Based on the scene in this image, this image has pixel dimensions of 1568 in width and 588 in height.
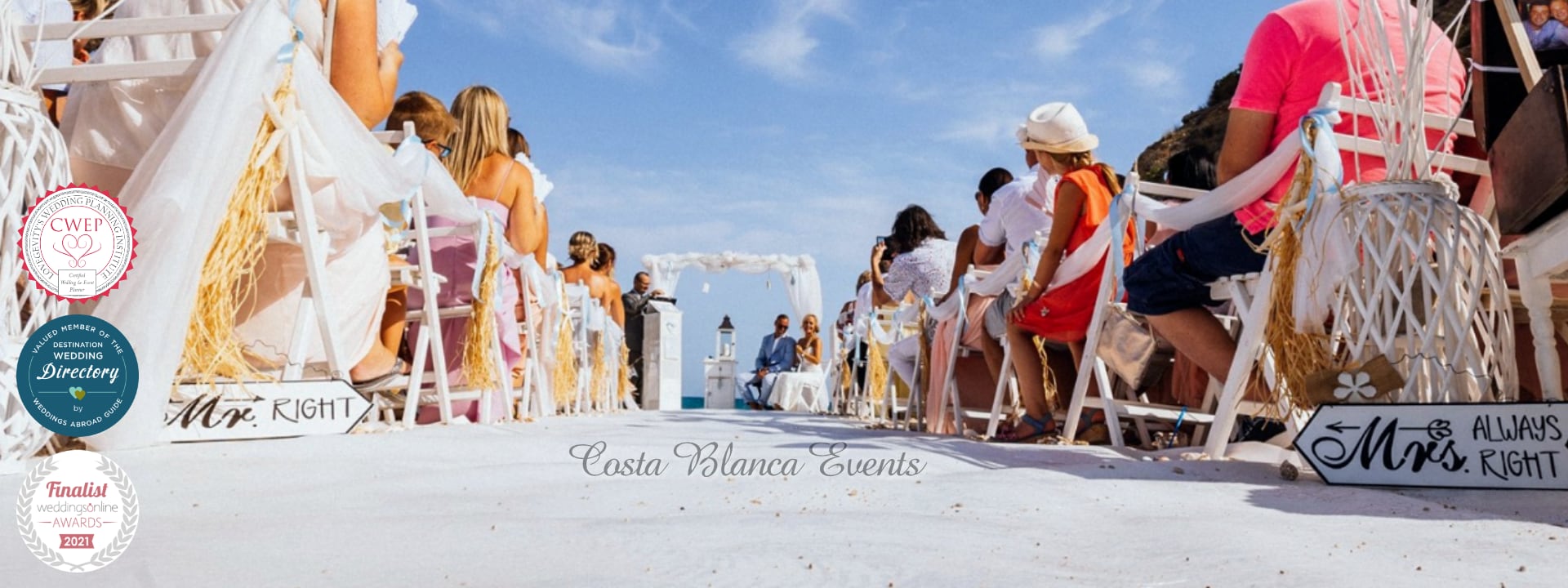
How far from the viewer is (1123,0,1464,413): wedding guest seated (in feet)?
8.71

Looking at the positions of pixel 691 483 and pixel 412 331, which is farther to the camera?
pixel 412 331

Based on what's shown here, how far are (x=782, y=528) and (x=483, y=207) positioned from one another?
3952 mm

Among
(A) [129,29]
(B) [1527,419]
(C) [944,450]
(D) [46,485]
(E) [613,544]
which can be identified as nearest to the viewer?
(D) [46,485]

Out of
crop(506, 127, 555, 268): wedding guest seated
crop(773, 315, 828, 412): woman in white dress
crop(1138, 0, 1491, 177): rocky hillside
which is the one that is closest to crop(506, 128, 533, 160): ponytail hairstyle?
crop(506, 127, 555, 268): wedding guest seated

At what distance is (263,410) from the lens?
243cm

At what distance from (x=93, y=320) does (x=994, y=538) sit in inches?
52.4

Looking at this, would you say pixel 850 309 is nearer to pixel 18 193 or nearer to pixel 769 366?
pixel 769 366

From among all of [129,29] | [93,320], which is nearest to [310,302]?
[129,29]

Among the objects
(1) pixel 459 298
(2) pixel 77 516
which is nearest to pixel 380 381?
(1) pixel 459 298

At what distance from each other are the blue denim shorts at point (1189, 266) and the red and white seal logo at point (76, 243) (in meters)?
2.32

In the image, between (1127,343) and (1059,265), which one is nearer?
(1127,343)

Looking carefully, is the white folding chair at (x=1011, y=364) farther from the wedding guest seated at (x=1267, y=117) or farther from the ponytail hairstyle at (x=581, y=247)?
the ponytail hairstyle at (x=581, y=247)

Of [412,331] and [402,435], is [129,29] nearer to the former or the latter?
[402,435]

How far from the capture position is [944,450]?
2.91m
